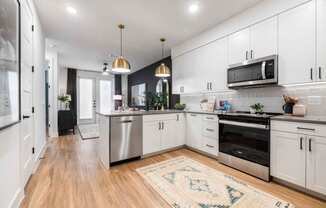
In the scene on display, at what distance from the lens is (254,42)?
2631 mm

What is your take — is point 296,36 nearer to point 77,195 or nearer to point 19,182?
point 77,195

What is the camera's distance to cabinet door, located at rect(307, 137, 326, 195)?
Result: 1720mm

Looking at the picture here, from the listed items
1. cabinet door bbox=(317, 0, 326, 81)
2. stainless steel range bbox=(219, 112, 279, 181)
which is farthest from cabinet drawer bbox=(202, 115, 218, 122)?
cabinet door bbox=(317, 0, 326, 81)

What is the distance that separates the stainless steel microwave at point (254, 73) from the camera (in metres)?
2.35

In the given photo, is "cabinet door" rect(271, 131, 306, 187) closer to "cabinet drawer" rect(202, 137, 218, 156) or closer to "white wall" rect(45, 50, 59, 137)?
"cabinet drawer" rect(202, 137, 218, 156)

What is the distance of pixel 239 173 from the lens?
96.3 inches

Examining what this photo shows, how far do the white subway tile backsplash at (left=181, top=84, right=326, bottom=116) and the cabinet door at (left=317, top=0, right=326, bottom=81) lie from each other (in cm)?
29

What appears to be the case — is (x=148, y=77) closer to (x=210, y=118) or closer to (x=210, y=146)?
(x=210, y=118)

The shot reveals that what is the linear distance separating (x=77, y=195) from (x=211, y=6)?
3484 mm

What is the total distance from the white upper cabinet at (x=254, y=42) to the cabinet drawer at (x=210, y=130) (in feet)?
4.28

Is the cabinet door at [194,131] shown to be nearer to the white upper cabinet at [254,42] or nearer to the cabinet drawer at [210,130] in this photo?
the cabinet drawer at [210,130]

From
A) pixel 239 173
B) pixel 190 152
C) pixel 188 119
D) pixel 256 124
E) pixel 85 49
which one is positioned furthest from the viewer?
pixel 85 49

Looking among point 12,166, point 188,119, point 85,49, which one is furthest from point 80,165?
point 85,49

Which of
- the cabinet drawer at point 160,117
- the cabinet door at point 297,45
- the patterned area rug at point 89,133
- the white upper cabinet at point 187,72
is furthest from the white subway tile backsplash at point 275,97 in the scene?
the patterned area rug at point 89,133
